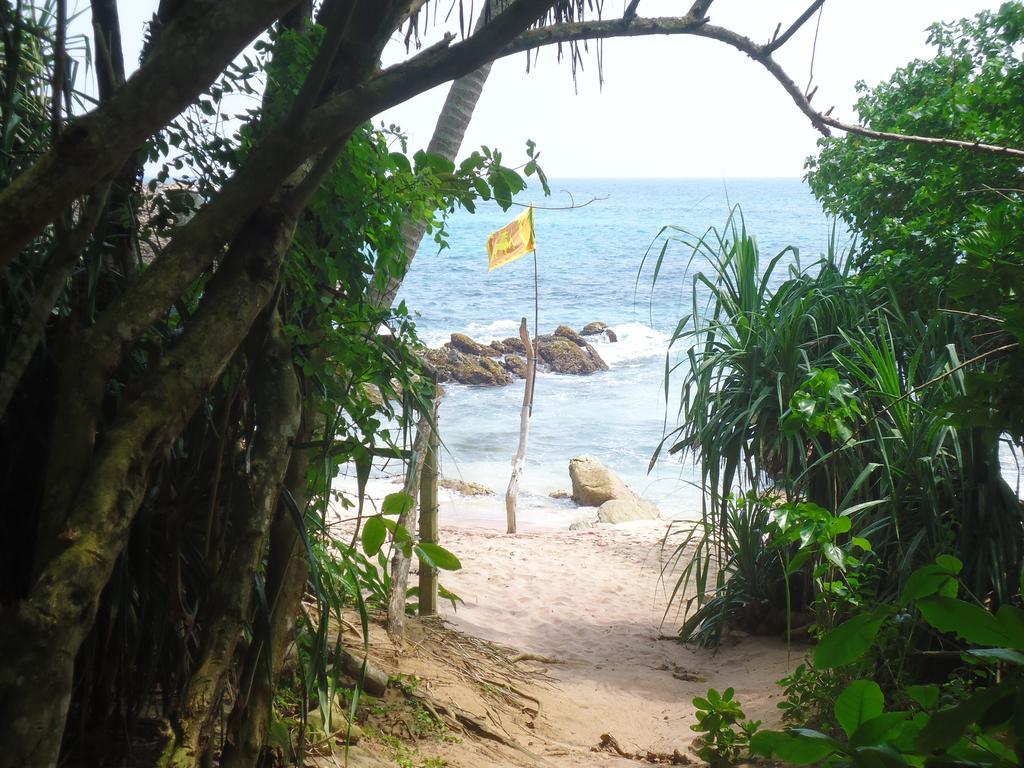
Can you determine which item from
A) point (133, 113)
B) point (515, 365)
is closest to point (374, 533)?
point (133, 113)

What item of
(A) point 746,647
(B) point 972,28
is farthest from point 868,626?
(B) point 972,28

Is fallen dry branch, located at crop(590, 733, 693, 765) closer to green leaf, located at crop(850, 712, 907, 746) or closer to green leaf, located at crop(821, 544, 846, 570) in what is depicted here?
green leaf, located at crop(821, 544, 846, 570)

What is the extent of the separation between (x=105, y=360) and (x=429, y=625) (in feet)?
9.86

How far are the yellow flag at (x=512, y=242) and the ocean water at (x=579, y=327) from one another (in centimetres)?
95

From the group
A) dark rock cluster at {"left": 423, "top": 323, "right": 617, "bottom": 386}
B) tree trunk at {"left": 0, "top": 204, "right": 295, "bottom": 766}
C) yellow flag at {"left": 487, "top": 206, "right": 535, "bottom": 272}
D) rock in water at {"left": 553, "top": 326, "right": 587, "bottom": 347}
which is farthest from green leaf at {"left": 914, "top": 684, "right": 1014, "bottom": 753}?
rock in water at {"left": 553, "top": 326, "right": 587, "bottom": 347}

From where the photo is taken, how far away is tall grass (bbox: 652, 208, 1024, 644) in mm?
3658

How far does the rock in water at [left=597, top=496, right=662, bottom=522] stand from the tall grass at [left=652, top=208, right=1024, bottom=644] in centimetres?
524

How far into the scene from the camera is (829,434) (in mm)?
4133

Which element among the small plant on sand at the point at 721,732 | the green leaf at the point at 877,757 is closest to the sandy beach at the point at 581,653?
the small plant on sand at the point at 721,732

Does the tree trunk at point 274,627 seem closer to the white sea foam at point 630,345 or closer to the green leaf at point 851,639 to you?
the green leaf at point 851,639

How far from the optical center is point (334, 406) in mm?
2094

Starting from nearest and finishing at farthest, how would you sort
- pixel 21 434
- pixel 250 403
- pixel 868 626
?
pixel 868 626
pixel 21 434
pixel 250 403

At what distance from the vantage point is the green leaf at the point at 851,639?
0.72m

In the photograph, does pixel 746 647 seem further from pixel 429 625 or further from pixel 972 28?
pixel 972 28
